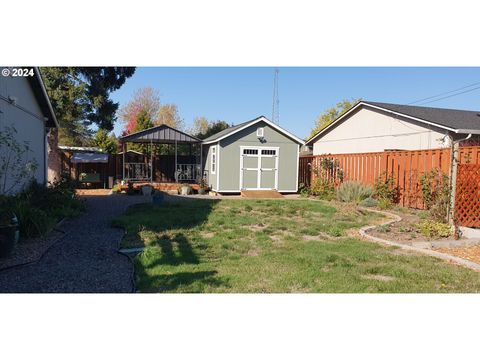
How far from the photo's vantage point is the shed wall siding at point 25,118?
8059 mm

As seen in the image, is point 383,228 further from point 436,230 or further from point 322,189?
point 322,189

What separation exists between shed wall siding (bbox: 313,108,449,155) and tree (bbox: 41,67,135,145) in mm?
12891

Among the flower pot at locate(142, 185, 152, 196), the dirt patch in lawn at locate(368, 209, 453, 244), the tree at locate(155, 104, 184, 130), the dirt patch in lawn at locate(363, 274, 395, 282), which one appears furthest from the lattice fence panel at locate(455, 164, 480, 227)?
the tree at locate(155, 104, 184, 130)

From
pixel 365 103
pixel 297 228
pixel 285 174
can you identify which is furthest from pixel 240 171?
pixel 297 228

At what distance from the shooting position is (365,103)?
695 inches

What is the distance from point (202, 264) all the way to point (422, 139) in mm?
13151

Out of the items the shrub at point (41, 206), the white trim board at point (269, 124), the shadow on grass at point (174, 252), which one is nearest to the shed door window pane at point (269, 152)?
the white trim board at point (269, 124)

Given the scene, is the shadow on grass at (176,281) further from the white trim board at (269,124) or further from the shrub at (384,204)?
the white trim board at (269,124)

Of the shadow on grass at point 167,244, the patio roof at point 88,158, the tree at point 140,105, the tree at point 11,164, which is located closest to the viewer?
the shadow on grass at point 167,244

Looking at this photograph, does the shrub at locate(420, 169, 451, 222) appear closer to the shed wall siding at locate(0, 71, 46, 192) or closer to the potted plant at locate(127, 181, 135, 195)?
the shed wall siding at locate(0, 71, 46, 192)

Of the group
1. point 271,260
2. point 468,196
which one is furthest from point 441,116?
point 271,260

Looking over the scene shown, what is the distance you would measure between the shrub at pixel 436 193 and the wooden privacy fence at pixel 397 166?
0.36 meters

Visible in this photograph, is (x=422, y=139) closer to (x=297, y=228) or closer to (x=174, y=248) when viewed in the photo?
(x=297, y=228)
